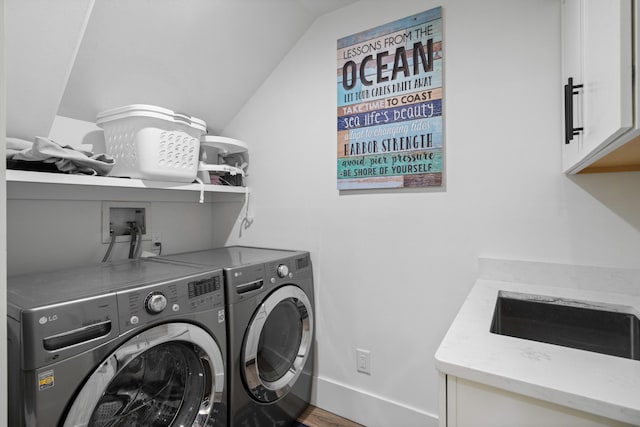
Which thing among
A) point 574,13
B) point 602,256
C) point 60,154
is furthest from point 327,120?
point 602,256

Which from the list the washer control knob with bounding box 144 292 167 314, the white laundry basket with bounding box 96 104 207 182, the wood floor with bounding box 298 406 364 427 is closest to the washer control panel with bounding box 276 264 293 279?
the washer control knob with bounding box 144 292 167 314

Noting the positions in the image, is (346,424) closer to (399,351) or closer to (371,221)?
(399,351)

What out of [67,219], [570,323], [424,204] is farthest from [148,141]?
[570,323]

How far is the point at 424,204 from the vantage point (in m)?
1.61

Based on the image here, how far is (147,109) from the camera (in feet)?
5.00

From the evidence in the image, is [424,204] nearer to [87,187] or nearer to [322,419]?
[322,419]

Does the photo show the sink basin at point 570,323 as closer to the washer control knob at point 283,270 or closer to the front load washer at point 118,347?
the washer control knob at point 283,270

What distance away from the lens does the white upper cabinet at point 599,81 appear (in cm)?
56

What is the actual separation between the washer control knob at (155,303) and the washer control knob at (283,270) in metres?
0.61

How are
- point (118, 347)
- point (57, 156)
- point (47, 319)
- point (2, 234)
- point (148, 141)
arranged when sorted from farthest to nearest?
point (148, 141), point (57, 156), point (118, 347), point (47, 319), point (2, 234)

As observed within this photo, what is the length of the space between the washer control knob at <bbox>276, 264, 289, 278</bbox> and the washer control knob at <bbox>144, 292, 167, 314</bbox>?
24.1 inches

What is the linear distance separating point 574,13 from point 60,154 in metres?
1.92

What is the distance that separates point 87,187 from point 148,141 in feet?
1.52

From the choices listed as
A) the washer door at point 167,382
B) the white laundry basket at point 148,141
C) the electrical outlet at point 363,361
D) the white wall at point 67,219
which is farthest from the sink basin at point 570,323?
the white wall at point 67,219
